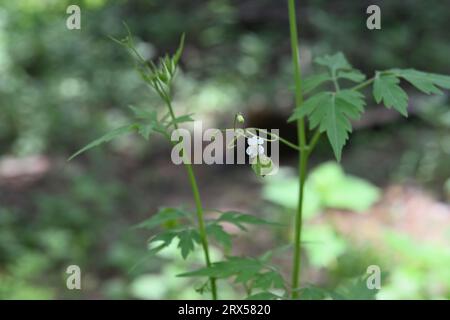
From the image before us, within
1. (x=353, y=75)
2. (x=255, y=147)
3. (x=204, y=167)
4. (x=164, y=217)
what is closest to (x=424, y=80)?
(x=353, y=75)

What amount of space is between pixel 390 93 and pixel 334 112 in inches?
6.2

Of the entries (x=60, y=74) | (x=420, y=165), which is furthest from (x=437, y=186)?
(x=60, y=74)

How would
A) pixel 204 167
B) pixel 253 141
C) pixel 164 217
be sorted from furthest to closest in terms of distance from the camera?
pixel 204 167 < pixel 164 217 < pixel 253 141

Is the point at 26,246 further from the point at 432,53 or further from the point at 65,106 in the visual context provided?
the point at 432,53

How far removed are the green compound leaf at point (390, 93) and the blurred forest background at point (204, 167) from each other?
1.77 m

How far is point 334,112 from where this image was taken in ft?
4.10

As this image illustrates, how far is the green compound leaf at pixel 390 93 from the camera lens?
1.28m

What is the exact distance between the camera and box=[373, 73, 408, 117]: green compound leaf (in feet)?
4.21

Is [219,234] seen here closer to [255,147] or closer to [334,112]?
[255,147]

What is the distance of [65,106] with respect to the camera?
575 cm

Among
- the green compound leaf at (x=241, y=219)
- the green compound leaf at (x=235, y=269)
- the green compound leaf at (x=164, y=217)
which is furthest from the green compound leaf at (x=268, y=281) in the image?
the green compound leaf at (x=164, y=217)

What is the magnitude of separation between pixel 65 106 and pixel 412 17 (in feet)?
13.2

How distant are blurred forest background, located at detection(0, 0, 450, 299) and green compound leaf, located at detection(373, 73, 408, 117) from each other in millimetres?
1775

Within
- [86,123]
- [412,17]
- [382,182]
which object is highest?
[412,17]
